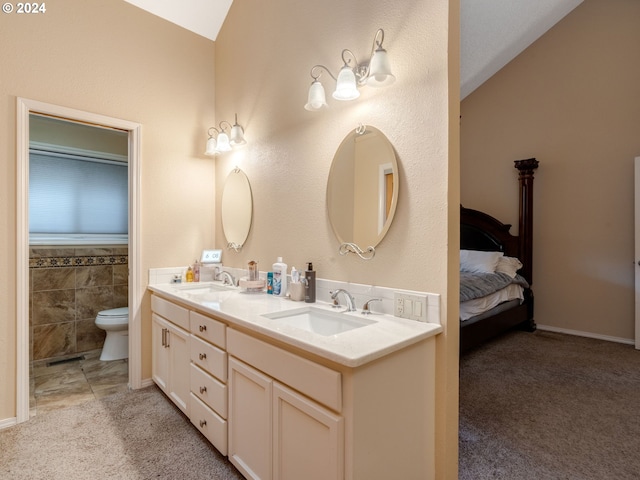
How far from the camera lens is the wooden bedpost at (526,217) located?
4238 mm

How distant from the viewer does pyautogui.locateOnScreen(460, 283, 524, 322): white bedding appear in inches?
119

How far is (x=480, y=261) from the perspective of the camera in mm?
4137

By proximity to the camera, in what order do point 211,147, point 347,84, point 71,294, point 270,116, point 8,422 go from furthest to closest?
1. point 71,294
2. point 211,147
3. point 270,116
4. point 8,422
5. point 347,84


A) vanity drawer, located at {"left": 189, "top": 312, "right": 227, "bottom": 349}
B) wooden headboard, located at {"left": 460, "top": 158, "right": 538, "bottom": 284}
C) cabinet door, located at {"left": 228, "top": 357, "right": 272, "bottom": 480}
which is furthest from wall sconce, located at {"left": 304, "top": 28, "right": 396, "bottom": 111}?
wooden headboard, located at {"left": 460, "top": 158, "right": 538, "bottom": 284}

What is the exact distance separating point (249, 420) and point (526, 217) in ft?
13.8

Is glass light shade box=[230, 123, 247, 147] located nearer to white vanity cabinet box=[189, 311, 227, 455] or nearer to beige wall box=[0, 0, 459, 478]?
beige wall box=[0, 0, 459, 478]

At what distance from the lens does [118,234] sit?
3.72 m

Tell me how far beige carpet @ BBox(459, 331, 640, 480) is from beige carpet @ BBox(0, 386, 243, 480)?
1426 millimetres

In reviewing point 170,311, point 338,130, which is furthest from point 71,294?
point 338,130

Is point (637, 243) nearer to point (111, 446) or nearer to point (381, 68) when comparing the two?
point (381, 68)

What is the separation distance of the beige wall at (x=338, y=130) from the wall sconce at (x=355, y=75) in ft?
0.19

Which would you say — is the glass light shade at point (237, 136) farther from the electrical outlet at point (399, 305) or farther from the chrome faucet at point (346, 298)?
the electrical outlet at point (399, 305)

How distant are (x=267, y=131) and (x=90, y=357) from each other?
9.51 feet

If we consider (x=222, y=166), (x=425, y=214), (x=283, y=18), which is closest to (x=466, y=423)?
(x=425, y=214)
